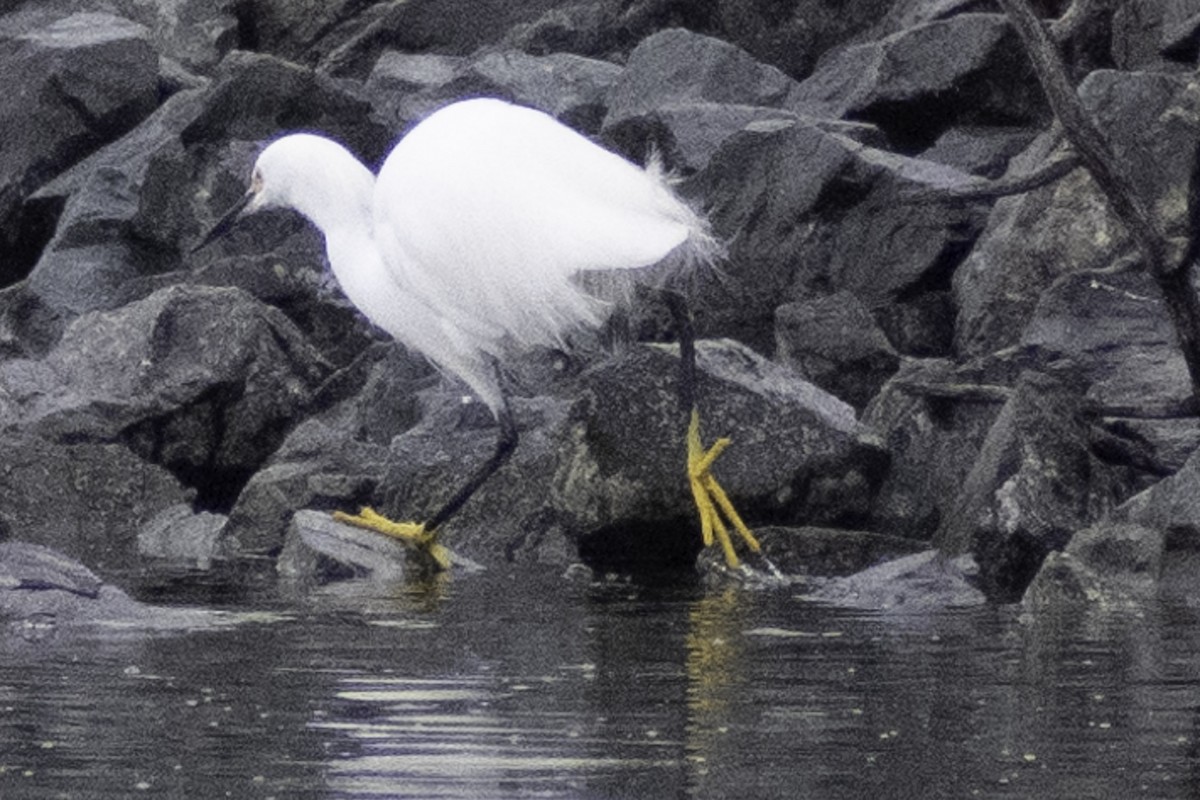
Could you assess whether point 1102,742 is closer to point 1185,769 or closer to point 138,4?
point 1185,769

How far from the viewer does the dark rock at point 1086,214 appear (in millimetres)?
13539

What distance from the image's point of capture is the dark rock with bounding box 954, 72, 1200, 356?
1354 cm

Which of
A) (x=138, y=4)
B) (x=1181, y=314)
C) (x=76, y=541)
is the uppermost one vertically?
(x=138, y=4)

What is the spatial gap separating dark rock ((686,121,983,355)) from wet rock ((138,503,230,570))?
129 inches

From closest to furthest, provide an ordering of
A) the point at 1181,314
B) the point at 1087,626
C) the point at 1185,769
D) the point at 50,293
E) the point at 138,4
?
1. the point at 1185,769
2. the point at 1087,626
3. the point at 1181,314
4. the point at 50,293
5. the point at 138,4

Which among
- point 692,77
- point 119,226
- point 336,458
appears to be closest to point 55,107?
point 119,226

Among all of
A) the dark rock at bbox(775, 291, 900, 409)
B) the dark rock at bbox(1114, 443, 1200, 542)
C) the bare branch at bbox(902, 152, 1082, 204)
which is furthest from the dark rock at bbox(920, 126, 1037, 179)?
the dark rock at bbox(1114, 443, 1200, 542)

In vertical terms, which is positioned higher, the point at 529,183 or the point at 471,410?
the point at 529,183

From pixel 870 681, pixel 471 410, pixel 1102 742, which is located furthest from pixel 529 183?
pixel 1102 742

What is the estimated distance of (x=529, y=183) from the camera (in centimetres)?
1162

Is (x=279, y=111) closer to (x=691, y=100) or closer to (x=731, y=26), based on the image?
(x=691, y=100)

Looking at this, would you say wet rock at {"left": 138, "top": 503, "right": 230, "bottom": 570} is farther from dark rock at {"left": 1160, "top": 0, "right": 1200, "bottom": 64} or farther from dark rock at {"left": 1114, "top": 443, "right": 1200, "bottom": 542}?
dark rock at {"left": 1160, "top": 0, "right": 1200, "bottom": 64}

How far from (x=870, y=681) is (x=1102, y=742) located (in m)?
1.27

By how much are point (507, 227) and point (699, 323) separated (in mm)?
3516
